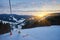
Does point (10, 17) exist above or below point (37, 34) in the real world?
above

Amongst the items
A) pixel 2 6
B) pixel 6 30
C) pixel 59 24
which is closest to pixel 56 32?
pixel 59 24

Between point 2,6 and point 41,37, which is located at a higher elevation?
point 2,6

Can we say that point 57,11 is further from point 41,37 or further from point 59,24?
point 41,37

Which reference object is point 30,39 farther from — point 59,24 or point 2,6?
point 2,6

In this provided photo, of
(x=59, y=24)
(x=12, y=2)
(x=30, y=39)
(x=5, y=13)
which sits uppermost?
(x=12, y=2)

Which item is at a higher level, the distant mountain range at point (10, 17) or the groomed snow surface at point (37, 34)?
the distant mountain range at point (10, 17)

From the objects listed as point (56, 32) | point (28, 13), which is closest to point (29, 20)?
point (28, 13)

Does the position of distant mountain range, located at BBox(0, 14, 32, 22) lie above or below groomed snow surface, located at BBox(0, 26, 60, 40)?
above
